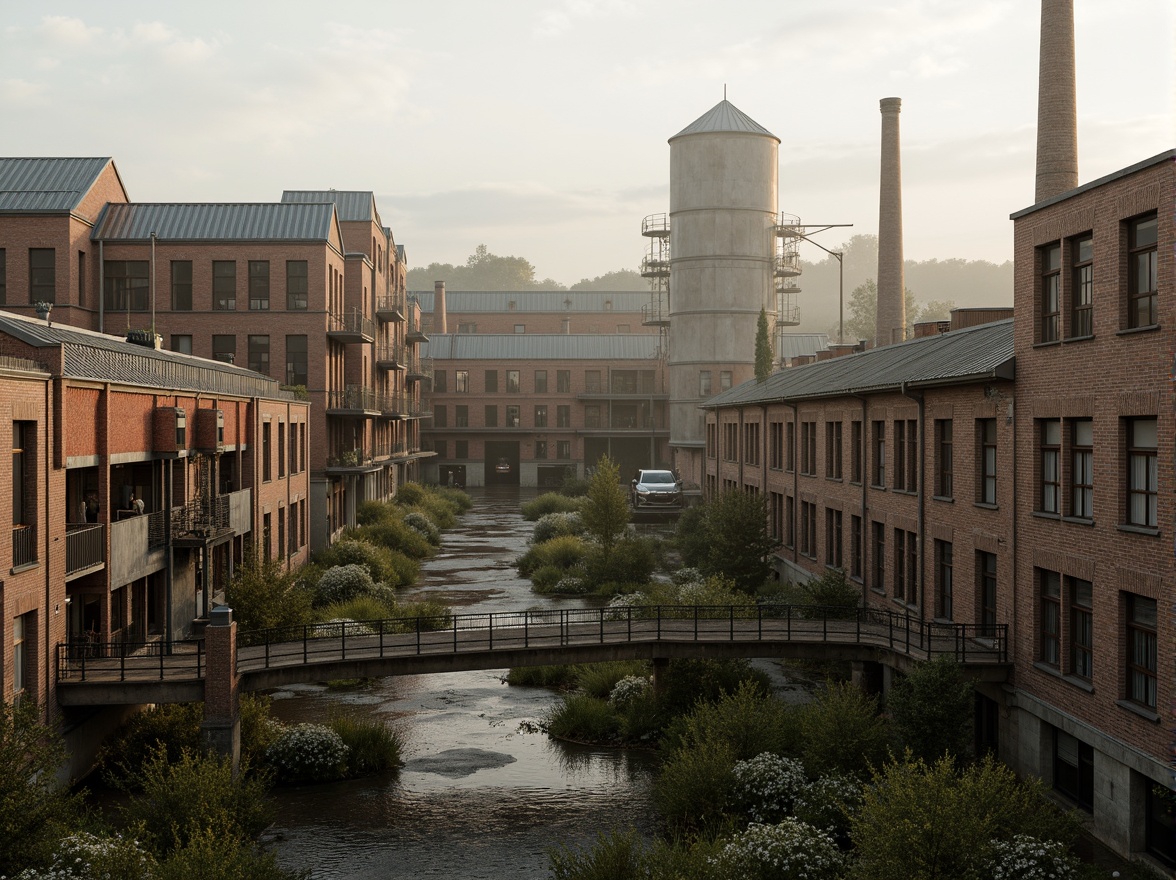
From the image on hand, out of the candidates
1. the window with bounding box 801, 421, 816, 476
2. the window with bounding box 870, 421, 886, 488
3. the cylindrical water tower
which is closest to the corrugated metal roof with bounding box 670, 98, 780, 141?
the cylindrical water tower

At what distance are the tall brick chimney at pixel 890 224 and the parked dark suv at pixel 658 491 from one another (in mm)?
18970

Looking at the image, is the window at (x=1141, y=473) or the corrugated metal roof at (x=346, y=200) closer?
the window at (x=1141, y=473)

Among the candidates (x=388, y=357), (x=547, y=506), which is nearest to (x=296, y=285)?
(x=388, y=357)

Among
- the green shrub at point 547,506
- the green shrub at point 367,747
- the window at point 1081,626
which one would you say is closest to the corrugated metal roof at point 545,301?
the green shrub at point 547,506

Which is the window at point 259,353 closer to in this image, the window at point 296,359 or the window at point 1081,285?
the window at point 296,359

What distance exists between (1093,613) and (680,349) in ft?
177

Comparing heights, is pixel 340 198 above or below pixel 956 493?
above

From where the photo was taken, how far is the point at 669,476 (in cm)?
6347

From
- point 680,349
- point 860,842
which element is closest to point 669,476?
point 680,349

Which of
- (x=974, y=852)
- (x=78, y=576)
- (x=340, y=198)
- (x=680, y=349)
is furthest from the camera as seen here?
(x=680, y=349)

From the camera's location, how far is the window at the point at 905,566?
27016mm

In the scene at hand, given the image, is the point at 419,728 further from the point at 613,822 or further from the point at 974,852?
the point at 974,852

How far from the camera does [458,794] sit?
2111 cm

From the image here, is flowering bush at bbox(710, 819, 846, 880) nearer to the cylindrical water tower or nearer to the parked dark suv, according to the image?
the parked dark suv
